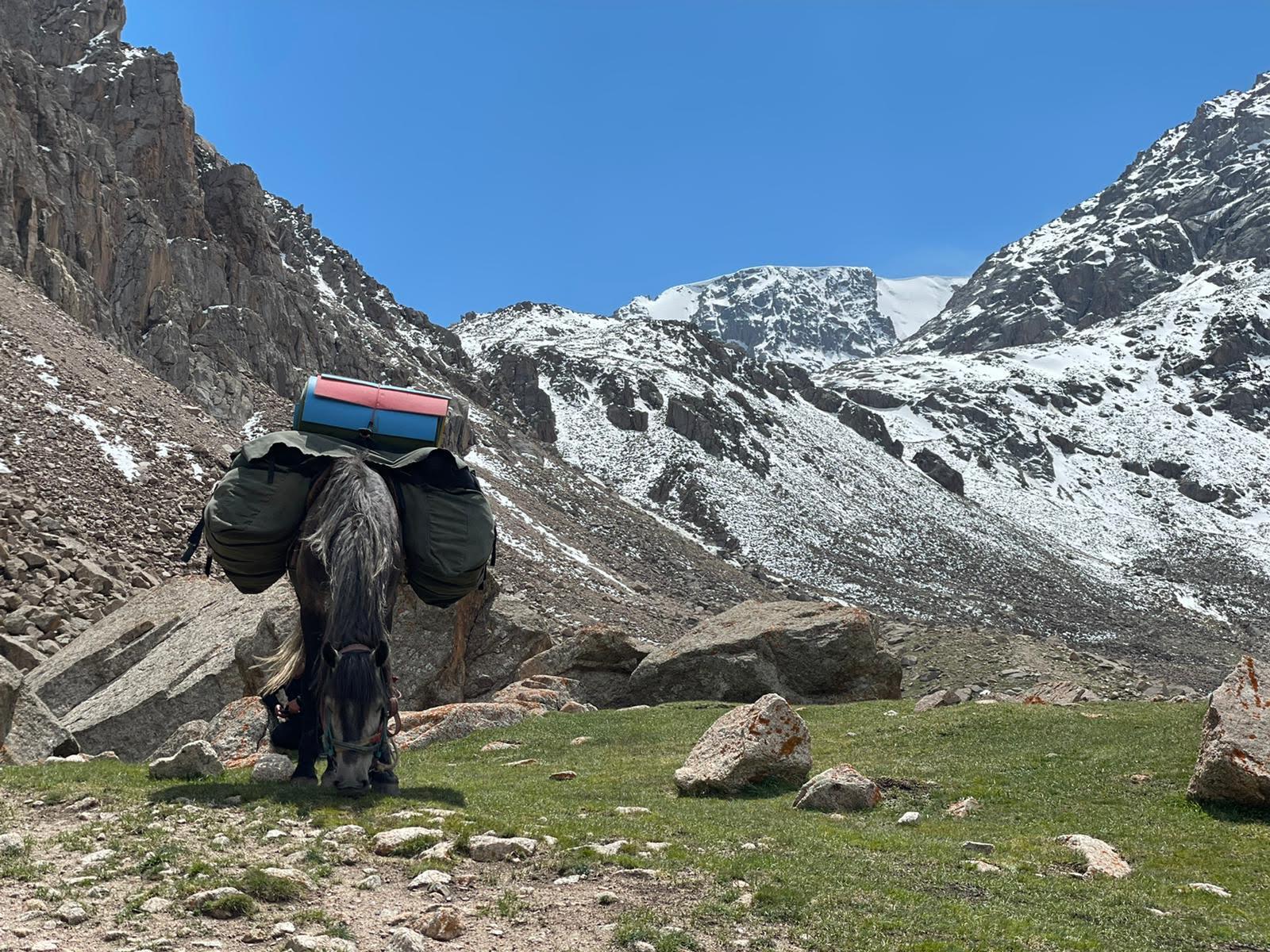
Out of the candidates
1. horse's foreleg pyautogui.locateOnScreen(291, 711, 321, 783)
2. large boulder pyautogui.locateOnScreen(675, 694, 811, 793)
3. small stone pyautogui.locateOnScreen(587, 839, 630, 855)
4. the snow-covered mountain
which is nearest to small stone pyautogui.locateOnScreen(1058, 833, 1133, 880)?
large boulder pyautogui.locateOnScreen(675, 694, 811, 793)

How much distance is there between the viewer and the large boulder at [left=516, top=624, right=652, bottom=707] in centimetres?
2778

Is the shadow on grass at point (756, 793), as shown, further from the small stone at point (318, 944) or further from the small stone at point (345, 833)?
the small stone at point (318, 944)

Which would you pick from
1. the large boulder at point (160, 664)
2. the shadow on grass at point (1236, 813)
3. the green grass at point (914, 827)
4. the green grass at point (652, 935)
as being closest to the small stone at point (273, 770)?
the green grass at point (914, 827)

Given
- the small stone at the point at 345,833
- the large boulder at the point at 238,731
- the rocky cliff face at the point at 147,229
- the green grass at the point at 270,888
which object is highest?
the rocky cliff face at the point at 147,229

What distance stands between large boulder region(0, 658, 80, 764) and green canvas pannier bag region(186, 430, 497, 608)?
6.05 m

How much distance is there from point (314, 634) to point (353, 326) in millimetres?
113353

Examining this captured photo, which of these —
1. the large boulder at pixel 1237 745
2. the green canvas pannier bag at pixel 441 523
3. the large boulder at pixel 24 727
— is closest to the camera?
the green canvas pannier bag at pixel 441 523

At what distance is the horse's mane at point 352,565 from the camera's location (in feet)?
29.5

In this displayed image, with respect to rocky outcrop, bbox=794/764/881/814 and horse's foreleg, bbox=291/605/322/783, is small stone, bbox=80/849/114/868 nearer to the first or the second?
horse's foreleg, bbox=291/605/322/783

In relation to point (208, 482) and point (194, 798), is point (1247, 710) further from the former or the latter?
point (208, 482)

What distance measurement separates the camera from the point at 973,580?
12038 cm

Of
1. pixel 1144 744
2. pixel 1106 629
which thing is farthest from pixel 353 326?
pixel 1144 744

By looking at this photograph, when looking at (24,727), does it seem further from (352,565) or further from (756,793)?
(756,793)

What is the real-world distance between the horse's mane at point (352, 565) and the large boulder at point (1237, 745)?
10.4 metres
